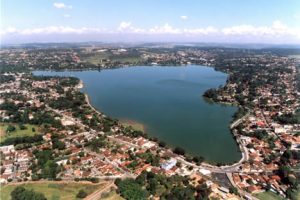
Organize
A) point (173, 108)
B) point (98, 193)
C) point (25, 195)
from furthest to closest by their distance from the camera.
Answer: point (173, 108) → point (98, 193) → point (25, 195)

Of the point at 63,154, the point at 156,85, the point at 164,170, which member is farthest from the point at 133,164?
the point at 156,85

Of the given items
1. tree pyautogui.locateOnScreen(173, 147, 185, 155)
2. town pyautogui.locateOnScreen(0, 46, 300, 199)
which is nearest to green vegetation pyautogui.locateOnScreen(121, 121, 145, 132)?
town pyautogui.locateOnScreen(0, 46, 300, 199)

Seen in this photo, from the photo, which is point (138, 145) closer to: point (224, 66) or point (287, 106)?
point (287, 106)

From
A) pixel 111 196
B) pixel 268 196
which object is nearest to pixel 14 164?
pixel 111 196

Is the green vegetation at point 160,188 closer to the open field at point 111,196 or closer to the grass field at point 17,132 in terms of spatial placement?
Answer: the open field at point 111,196

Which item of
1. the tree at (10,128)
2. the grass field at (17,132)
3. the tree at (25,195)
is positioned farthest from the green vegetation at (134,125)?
the tree at (25,195)

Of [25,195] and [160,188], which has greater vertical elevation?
[25,195]

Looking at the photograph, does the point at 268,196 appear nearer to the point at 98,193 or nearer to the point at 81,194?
the point at 98,193
